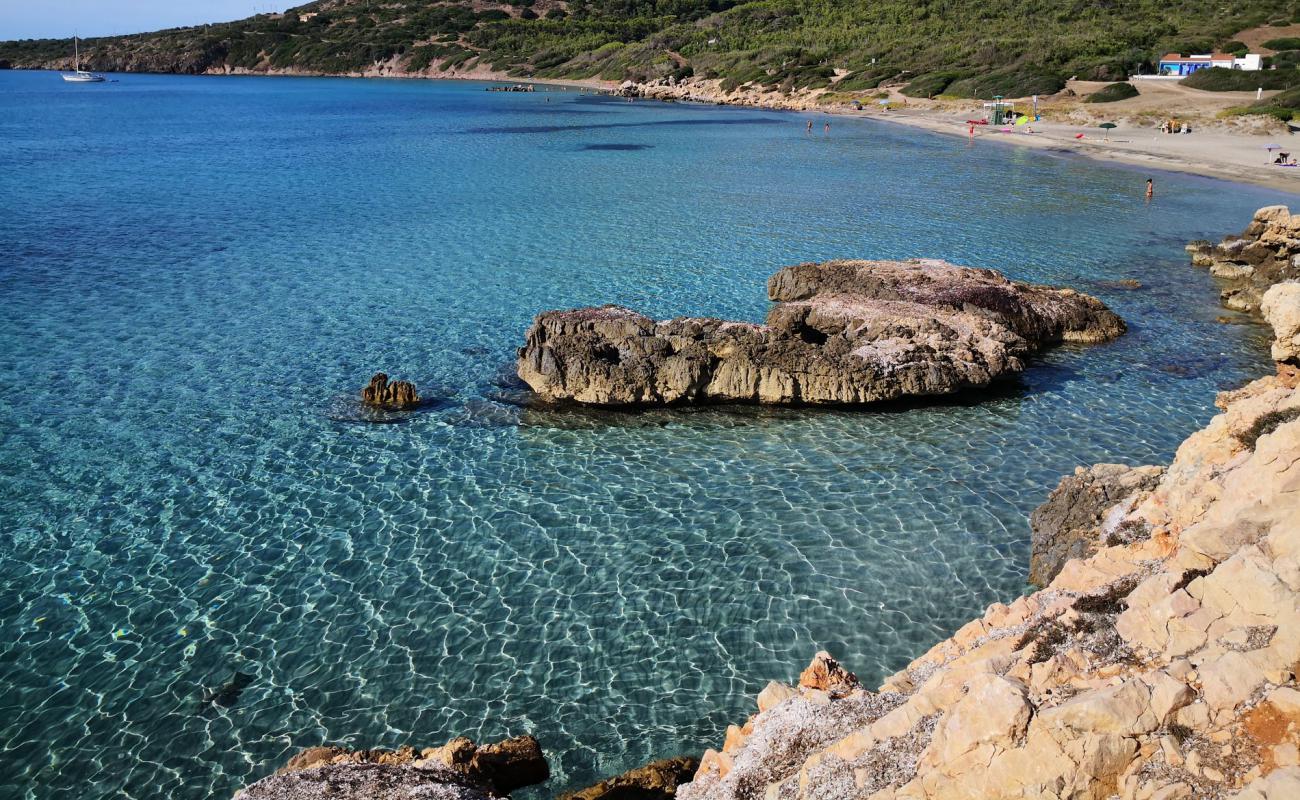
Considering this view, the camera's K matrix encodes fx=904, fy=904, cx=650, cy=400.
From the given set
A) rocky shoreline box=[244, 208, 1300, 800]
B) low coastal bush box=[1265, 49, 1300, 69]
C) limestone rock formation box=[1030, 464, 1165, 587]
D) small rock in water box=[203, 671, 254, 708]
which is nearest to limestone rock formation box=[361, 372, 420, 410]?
small rock in water box=[203, 671, 254, 708]

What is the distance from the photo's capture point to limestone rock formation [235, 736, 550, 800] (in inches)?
338

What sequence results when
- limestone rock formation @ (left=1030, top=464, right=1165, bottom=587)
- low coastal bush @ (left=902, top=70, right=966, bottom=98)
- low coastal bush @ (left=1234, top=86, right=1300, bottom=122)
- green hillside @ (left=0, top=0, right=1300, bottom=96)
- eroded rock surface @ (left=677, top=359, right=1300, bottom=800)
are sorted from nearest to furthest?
1. eroded rock surface @ (left=677, top=359, right=1300, bottom=800)
2. limestone rock formation @ (left=1030, top=464, right=1165, bottom=587)
3. low coastal bush @ (left=1234, top=86, right=1300, bottom=122)
4. green hillside @ (left=0, top=0, right=1300, bottom=96)
5. low coastal bush @ (left=902, top=70, right=966, bottom=98)

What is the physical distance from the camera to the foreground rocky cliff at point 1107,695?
20.8ft

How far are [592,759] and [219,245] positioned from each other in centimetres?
3406

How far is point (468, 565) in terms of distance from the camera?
49.5 ft

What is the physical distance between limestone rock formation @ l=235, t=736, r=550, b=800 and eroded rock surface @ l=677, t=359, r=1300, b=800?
2.32 m

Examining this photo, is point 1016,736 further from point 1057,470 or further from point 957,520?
point 1057,470

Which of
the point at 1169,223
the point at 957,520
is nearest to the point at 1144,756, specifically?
the point at 957,520

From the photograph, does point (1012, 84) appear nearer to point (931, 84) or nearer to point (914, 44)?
point (931, 84)

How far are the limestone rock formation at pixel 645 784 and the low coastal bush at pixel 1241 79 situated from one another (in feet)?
303

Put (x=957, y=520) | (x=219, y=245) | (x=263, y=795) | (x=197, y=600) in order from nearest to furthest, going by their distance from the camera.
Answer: (x=263, y=795) → (x=197, y=600) → (x=957, y=520) → (x=219, y=245)

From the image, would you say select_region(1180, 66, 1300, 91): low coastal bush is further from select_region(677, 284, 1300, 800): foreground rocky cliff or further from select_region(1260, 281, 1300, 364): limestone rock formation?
select_region(677, 284, 1300, 800): foreground rocky cliff

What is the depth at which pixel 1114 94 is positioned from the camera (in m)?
86.3

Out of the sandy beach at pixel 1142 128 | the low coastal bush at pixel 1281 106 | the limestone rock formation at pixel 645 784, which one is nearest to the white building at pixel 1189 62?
the sandy beach at pixel 1142 128
